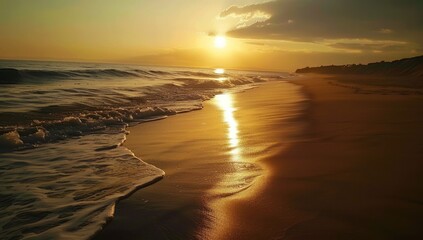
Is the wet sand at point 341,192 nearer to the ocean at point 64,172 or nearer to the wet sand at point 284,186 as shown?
the wet sand at point 284,186

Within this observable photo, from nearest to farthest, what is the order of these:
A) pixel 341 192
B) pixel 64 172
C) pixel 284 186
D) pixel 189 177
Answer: pixel 341 192, pixel 284 186, pixel 189 177, pixel 64 172

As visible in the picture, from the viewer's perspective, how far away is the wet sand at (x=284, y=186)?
8.11 feet

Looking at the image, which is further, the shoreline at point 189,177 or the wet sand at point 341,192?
the shoreline at point 189,177

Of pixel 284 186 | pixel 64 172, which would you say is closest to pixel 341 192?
pixel 284 186

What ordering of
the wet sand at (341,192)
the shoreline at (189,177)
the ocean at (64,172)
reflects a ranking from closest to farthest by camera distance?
the wet sand at (341,192) → the shoreline at (189,177) → the ocean at (64,172)

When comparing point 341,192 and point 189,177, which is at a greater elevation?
point 341,192

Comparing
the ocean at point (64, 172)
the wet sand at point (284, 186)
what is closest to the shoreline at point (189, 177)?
the wet sand at point (284, 186)

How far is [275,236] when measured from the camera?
233cm

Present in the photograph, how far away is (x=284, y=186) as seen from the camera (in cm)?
335

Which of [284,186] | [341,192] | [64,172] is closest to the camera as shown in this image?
[341,192]

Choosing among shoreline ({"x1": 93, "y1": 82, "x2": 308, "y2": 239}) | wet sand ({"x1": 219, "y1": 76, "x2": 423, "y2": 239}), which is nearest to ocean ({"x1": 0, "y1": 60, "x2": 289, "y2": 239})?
shoreline ({"x1": 93, "y1": 82, "x2": 308, "y2": 239})

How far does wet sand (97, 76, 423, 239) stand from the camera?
2.47m

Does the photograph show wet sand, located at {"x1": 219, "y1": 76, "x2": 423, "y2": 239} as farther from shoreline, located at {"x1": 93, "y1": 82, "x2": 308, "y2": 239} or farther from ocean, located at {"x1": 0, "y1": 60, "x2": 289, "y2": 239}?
ocean, located at {"x1": 0, "y1": 60, "x2": 289, "y2": 239}

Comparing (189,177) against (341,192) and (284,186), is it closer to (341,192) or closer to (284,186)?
(284,186)
